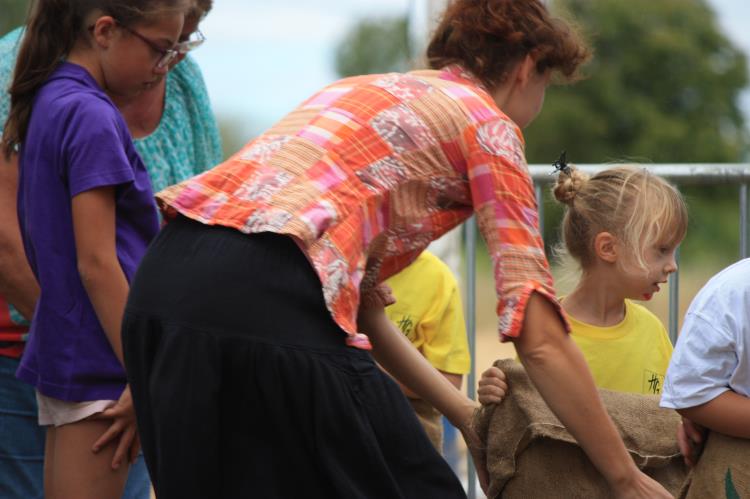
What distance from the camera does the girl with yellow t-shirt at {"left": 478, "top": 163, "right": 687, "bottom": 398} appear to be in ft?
10.2

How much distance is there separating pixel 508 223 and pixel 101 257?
83cm

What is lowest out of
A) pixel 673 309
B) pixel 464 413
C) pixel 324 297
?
pixel 673 309

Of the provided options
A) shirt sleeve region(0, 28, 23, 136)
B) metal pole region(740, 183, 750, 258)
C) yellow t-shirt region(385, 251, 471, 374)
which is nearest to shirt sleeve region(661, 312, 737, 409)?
yellow t-shirt region(385, 251, 471, 374)

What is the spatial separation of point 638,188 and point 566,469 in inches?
36.4

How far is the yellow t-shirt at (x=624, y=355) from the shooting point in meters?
3.08

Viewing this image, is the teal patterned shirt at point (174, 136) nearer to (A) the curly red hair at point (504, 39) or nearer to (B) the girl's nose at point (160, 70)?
(B) the girl's nose at point (160, 70)

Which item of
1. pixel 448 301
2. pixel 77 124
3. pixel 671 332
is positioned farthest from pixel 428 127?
pixel 671 332

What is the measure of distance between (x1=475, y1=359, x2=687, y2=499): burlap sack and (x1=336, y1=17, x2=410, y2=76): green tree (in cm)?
2215

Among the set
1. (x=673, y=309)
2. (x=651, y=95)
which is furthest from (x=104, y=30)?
(x=651, y=95)

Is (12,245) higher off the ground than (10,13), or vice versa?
(12,245)

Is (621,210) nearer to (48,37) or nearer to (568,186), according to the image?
(568,186)

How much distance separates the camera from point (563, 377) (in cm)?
217

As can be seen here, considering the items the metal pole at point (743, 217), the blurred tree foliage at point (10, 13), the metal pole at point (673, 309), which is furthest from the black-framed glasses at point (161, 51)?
the blurred tree foliage at point (10, 13)

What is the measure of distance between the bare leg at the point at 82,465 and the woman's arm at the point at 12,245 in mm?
380
